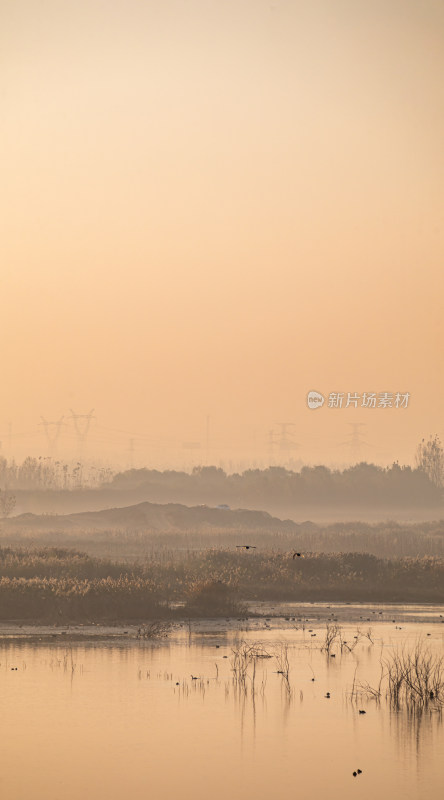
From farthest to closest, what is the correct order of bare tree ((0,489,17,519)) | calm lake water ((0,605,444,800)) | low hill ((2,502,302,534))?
bare tree ((0,489,17,519)) < low hill ((2,502,302,534)) < calm lake water ((0,605,444,800))

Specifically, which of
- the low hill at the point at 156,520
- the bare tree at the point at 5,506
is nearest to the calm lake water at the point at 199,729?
the low hill at the point at 156,520

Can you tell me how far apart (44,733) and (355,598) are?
121 ft

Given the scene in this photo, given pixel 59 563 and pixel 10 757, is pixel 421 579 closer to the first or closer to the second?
pixel 59 563

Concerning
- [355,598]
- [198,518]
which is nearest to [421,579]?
[355,598]

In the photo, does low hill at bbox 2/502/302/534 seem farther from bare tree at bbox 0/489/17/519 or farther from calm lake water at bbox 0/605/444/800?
calm lake water at bbox 0/605/444/800

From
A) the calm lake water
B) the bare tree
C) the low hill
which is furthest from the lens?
the bare tree

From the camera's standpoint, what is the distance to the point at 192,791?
2055cm

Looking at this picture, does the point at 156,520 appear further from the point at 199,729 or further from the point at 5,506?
the point at 199,729

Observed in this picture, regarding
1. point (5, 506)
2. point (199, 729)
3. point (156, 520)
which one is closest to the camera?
point (199, 729)

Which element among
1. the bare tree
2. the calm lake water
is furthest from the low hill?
the calm lake water

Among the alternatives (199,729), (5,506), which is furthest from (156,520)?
(199,729)

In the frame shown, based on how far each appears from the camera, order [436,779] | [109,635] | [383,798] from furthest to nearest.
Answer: [109,635] → [436,779] → [383,798]

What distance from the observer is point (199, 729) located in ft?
83.0

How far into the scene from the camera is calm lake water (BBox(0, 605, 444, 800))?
21.0 meters
